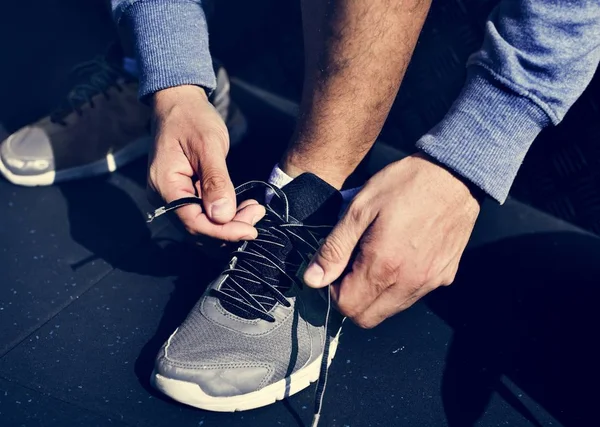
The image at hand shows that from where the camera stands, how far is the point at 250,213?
0.86 meters

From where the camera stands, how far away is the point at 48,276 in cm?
105

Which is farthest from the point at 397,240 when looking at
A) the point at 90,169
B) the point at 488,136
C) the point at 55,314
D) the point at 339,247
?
the point at 90,169

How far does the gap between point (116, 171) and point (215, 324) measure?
555 mm

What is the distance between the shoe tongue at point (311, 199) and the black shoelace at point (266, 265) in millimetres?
13

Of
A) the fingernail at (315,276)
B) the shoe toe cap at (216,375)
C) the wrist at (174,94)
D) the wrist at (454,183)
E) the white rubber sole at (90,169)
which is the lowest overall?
the white rubber sole at (90,169)

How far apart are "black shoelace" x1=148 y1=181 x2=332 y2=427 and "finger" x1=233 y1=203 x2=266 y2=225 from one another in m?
0.02

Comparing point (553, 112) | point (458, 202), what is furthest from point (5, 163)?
point (553, 112)

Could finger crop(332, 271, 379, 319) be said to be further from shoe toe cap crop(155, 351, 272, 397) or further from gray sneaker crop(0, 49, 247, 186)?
gray sneaker crop(0, 49, 247, 186)

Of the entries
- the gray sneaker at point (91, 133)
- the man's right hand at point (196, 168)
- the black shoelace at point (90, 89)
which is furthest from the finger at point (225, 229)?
the black shoelace at point (90, 89)

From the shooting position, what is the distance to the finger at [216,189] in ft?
2.67

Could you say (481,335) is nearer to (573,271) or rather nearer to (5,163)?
(573,271)

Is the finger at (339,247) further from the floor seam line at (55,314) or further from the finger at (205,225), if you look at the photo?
the floor seam line at (55,314)

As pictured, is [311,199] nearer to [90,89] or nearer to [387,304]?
[387,304]

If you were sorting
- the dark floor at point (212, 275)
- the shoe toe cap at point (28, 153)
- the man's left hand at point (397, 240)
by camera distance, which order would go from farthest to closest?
the shoe toe cap at point (28, 153) < the dark floor at point (212, 275) < the man's left hand at point (397, 240)
